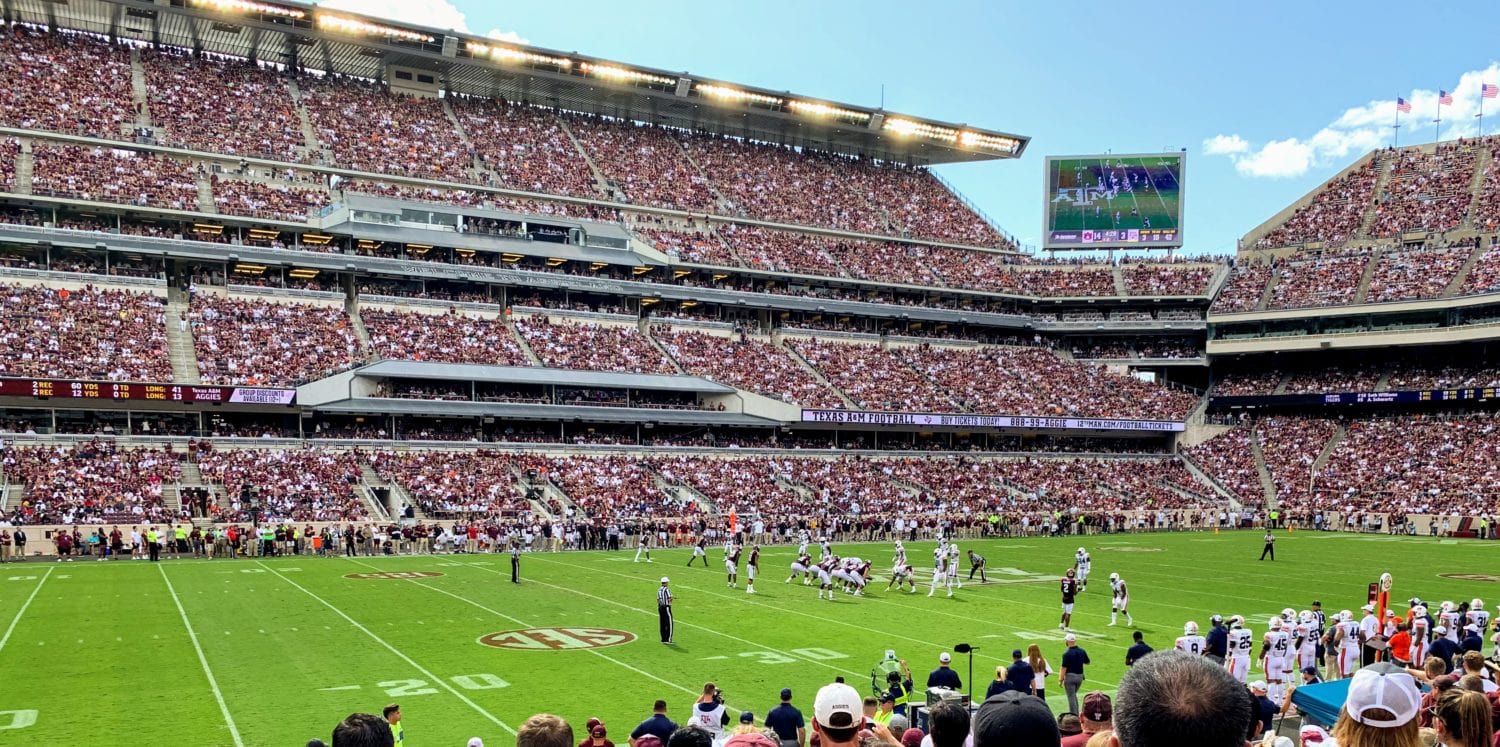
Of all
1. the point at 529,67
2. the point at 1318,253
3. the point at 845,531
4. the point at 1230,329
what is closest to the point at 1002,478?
the point at 845,531

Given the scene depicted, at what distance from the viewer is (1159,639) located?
20.9 meters

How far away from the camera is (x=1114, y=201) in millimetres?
74625

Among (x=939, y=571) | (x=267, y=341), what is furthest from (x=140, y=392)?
(x=939, y=571)

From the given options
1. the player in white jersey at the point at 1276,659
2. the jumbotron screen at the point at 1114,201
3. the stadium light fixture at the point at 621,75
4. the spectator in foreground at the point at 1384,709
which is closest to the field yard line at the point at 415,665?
the player in white jersey at the point at 1276,659

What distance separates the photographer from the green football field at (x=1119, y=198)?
73.6 meters

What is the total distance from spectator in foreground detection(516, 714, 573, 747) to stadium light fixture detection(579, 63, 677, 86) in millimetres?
67009

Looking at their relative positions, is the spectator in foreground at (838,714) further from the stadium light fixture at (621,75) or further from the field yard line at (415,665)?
the stadium light fixture at (621,75)

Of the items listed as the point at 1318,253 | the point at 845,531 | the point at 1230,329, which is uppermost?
the point at 1318,253

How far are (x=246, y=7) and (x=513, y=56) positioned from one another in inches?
587

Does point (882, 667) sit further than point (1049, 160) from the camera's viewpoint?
No

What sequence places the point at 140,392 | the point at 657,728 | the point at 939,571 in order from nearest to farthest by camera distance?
the point at 657,728 < the point at 939,571 < the point at 140,392

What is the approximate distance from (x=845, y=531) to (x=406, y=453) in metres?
19.6

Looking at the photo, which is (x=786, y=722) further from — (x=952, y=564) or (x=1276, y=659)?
(x=952, y=564)

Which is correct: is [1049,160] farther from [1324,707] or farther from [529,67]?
[1324,707]
